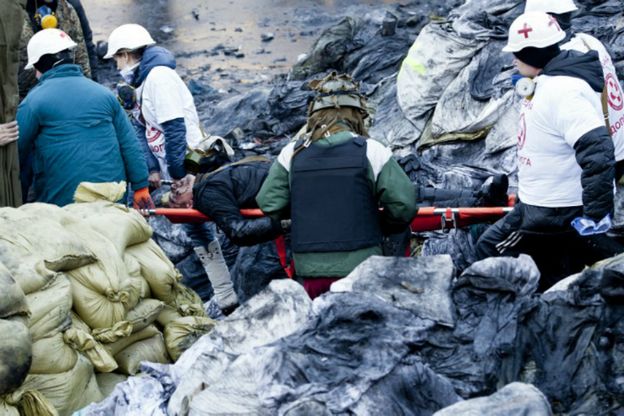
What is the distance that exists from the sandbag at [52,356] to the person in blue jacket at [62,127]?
197cm

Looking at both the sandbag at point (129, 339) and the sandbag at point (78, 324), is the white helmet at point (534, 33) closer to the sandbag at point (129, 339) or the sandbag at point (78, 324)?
the sandbag at point (129, 339)

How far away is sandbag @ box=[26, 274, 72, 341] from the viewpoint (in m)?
3.51

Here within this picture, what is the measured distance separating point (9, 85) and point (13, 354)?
1.86m

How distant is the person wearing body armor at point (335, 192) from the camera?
14.5 feet

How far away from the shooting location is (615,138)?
499 centimetres

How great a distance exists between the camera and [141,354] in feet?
13.3

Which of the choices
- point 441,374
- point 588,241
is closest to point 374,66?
point 588,241

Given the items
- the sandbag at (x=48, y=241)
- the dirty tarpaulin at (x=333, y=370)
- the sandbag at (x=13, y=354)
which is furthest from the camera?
the sandbag at (x=48, y=241)

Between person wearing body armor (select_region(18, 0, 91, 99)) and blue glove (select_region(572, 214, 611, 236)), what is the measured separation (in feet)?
17.3

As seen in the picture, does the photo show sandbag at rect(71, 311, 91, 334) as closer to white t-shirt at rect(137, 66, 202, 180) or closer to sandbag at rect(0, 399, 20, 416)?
sandbag at rect(0, 399, 20, 416)

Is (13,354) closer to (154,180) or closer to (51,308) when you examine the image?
(51,308)

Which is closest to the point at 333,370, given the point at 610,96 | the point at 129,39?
the point at 610,96

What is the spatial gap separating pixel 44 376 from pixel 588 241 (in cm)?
248

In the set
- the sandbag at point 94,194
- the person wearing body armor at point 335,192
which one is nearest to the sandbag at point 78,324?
the sandbag at point 94,194
